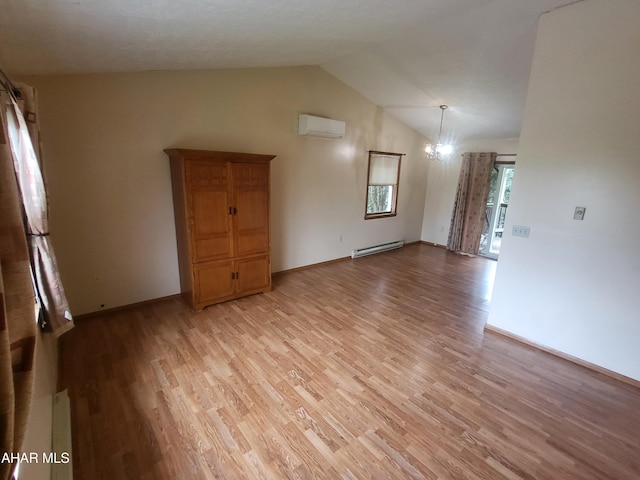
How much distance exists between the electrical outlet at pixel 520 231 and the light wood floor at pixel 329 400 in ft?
3.46

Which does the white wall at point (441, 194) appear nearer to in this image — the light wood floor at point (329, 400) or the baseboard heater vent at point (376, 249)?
the baseboard heater vent at point (376, 249)

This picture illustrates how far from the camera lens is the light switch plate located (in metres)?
2.52

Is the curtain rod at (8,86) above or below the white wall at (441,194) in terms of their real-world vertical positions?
above

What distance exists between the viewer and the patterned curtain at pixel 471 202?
18.7ft

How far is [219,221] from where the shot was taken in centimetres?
322

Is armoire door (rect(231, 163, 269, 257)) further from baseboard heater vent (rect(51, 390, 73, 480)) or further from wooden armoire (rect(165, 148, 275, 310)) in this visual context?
baseboard heater vent (rect(51, 390, 73, 480))

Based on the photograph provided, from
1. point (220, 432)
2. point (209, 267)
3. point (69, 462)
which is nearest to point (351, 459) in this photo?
point (220, 432)

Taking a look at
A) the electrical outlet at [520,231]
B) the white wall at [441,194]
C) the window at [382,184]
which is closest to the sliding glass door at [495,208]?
the white wall at [441,194]

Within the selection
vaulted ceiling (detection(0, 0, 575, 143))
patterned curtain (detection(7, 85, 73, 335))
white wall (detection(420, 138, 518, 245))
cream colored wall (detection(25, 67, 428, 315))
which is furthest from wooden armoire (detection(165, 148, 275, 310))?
white wall (detection(420, 138, 518, 245))

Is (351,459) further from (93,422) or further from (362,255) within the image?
(362,255)

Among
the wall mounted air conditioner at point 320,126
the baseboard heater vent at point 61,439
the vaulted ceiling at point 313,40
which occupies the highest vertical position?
the vaulted ceiling at point 313,40

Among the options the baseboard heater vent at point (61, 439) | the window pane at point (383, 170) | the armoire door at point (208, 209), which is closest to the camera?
the baseboard heater vent at point (61, 439)

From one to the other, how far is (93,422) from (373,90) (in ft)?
16.1

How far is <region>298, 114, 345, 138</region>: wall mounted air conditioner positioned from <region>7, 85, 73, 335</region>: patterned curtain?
9.43 ft
